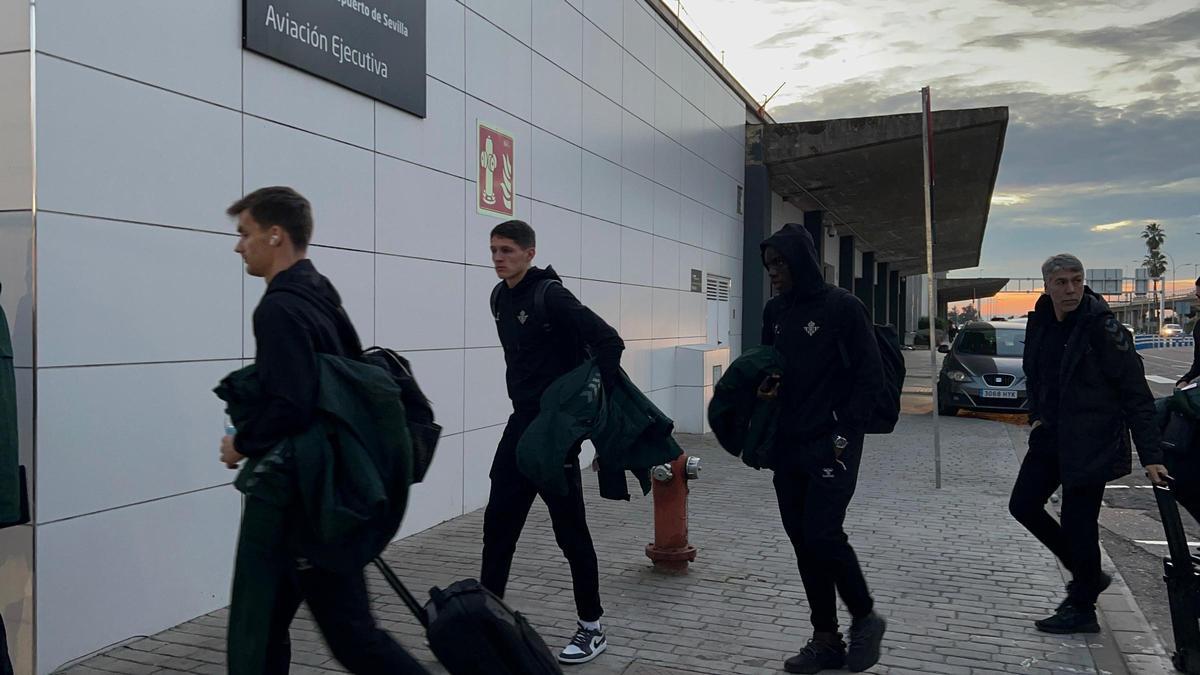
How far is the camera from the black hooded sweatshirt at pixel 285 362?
98.6 inches

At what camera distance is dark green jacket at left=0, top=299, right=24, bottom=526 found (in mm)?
3385

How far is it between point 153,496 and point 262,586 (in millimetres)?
2450

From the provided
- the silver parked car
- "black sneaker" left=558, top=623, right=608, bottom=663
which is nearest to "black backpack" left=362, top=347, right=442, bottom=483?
"black sneaker" left=558, top=623, right=608, bottom=663

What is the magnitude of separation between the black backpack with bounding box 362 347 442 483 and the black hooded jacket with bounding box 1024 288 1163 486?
124 inches

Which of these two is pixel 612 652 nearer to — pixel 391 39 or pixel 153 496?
pixel 153 496

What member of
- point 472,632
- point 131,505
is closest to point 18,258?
point 131,505

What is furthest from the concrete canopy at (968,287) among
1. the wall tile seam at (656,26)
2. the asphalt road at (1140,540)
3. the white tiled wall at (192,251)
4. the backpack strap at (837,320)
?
the backpack strap at (837,320)

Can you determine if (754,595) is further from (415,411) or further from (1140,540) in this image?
(1140,540)

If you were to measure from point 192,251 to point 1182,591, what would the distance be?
5093mm

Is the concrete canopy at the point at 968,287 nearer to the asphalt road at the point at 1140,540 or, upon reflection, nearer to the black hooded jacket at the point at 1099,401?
the asphalt road at the point at 1140,540

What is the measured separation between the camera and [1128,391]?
431cm

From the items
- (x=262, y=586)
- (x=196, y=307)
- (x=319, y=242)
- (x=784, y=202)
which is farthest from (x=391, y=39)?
(x=784, y=202)

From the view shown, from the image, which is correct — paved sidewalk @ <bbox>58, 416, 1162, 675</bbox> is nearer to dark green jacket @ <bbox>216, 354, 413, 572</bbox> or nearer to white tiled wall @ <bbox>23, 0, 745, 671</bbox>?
white tiled wall @ <bbox>23, 0, 745, 671</bbox>

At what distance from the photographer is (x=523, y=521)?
168 inches
